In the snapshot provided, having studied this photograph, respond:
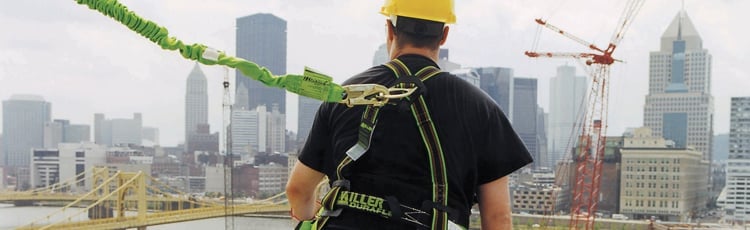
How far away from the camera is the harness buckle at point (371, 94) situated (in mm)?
743

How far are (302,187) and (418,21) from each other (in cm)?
26

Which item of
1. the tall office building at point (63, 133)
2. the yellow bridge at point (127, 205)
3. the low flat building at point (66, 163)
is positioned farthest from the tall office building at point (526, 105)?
the tall office building at point (63, 133)

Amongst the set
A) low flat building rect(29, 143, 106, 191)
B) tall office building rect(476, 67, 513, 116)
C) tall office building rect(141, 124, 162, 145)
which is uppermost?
tall office building rect(476, 67, 513, 116)

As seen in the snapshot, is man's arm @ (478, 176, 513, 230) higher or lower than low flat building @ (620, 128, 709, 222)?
higher

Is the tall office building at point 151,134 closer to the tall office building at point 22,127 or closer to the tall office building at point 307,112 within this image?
the tall office building at point 22,127

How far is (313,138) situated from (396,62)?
0.48 ft

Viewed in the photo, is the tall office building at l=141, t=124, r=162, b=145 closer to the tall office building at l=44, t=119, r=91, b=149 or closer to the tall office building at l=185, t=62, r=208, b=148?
Answer: the tall office building at l=44, t=119, r=91, b=149

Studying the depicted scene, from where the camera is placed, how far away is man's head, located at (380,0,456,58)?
31.4 inches

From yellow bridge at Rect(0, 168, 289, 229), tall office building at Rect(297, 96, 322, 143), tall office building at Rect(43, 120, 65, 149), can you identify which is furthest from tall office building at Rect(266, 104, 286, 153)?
tall office building at Rect(43, 120, 65, 149)

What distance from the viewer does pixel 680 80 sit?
42.7 meters

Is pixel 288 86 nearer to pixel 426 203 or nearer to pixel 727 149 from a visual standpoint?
pixel 426 203

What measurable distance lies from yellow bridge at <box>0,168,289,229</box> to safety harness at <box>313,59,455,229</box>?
36.9ft

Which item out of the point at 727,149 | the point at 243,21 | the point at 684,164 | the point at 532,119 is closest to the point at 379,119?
the point at 243,21

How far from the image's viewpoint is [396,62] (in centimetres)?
80
